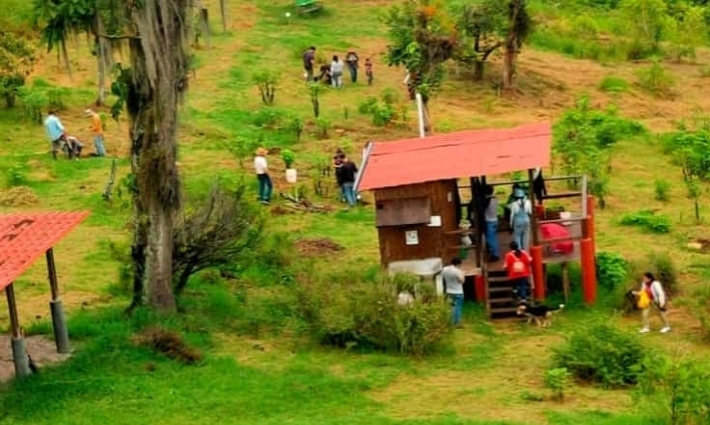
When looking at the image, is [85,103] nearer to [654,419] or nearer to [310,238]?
[310,238]

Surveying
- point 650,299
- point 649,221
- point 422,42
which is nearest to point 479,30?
point 422,42

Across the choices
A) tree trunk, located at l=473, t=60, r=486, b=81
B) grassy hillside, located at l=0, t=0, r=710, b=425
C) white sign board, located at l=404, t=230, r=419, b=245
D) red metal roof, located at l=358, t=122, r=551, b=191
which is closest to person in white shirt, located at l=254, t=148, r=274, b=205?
grassy hillside, located at l=0, t=0, r=710, b=425

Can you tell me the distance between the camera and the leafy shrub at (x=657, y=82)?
39.8 meters

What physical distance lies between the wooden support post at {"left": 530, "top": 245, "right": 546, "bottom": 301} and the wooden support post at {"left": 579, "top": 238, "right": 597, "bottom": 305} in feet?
2.39

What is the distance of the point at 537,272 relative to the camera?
2347 centimetres

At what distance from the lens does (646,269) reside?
2364 centimetres

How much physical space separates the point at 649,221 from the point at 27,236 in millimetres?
13306

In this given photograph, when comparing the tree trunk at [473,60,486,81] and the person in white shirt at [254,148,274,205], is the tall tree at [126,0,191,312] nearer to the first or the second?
the person in white shirt at [254,148,274,205]

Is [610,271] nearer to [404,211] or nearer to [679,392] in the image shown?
[404,211]

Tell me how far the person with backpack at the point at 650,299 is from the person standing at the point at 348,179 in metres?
8.15

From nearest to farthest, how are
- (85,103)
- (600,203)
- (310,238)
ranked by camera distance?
1. (310,238)
2. (600,203)
3. (85,103)

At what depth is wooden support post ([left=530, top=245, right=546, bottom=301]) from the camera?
23.4m

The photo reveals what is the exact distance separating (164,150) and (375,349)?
4.51 meters

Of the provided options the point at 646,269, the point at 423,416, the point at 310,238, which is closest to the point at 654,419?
the point at 423,416
